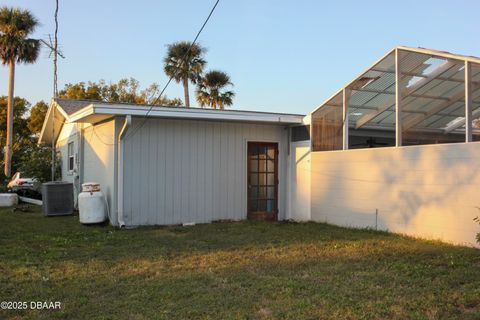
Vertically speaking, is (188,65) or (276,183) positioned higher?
(188,65)

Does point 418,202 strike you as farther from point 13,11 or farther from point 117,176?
point 13,11

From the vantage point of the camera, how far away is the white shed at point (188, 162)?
1008 centimetres

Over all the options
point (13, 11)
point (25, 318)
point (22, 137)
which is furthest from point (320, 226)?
point (22, 137)

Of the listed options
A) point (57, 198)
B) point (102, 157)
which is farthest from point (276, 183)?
point (57, 198)

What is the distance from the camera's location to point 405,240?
7.80 metres

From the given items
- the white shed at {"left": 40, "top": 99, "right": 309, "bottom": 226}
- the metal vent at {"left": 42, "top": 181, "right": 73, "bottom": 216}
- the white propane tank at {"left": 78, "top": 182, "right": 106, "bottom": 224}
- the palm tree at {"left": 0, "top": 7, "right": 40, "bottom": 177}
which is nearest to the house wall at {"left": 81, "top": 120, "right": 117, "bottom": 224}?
the white shed at {"left": 40, "top": 99, "right": 309, "bottom": 226}

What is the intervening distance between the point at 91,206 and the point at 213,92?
65.5 ft

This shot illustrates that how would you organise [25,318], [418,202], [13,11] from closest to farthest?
1. [25,318]
2. [418,202]
3. [13,11]

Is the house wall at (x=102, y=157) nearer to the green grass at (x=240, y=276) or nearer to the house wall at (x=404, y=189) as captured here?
the green grass at (x=240, y=276)

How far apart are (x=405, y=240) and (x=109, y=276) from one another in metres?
4.93

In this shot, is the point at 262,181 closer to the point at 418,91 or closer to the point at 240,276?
the point at 418,91

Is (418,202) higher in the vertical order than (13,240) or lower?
higher

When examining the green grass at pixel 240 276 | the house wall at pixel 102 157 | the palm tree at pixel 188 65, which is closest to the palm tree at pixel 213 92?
the palm tree at pixel 188 65

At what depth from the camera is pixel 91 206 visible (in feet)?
33.1
